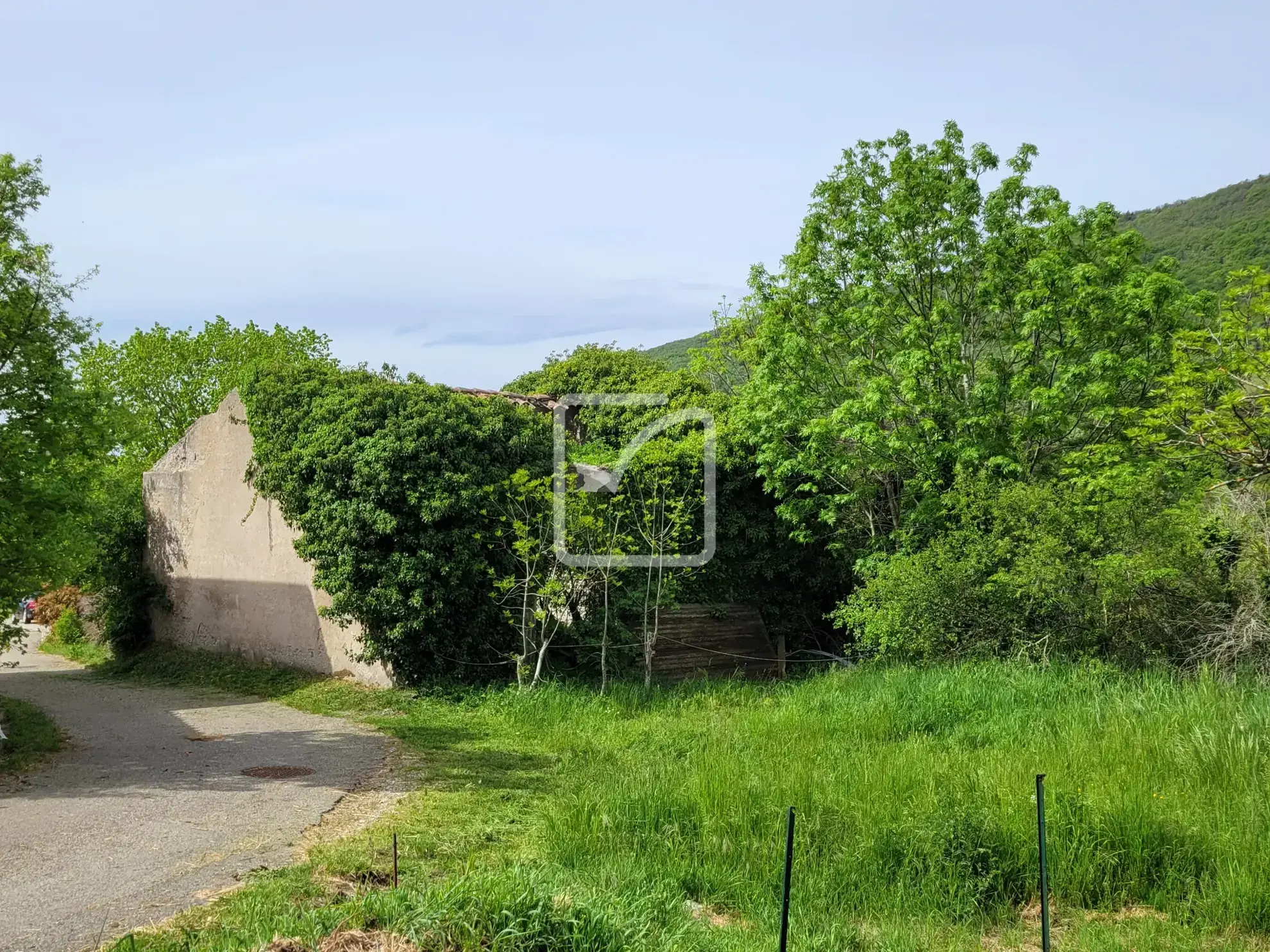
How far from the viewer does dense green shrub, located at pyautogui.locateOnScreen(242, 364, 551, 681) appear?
12.2 meters

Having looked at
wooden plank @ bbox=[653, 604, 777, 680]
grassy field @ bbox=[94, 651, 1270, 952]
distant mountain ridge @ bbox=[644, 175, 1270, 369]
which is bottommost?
wooden plank @ bbox=[653, 604, 777, 680]

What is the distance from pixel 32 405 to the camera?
30.8 feet

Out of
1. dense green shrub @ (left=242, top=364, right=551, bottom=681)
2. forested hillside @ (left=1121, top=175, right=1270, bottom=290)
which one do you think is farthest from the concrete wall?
forested hillside @ (left=1121, top=175, right=1270, bottom=290)

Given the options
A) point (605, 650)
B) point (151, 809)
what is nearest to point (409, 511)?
point (605, 650)

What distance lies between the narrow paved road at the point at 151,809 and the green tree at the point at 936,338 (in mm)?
8522

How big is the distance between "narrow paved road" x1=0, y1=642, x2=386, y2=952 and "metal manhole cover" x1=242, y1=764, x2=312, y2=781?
7cm

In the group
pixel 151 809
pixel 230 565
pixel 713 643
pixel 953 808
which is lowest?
pixel 713 643

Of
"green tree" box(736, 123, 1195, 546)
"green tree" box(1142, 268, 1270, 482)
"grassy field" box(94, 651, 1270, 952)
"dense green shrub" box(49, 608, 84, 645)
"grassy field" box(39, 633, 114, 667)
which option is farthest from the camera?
"dense green shrub" box(49, 608, 84, 645)

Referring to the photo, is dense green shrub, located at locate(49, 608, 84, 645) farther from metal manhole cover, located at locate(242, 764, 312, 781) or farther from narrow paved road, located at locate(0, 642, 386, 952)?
metal manhole cover, located at locate(242, 764, 312, 781)

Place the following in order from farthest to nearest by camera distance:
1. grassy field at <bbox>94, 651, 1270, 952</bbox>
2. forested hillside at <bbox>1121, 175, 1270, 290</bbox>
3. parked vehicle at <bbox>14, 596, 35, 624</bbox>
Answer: parked vehicle at <bbox>14, 596, 35, 624</bbox>
forested hillside at <bbox>1121, 175, 1270, 290</bbox>
grassy field at <bbox>94, 651, 1270, 952</bbox>

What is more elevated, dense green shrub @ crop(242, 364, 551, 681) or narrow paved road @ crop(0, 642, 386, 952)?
dense green shrub @ crop(242, 364, 551, 681)

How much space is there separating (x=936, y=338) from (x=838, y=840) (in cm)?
1029

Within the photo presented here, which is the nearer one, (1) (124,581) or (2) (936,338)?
(2) (936,338)

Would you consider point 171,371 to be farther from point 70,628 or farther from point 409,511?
point 409,511
